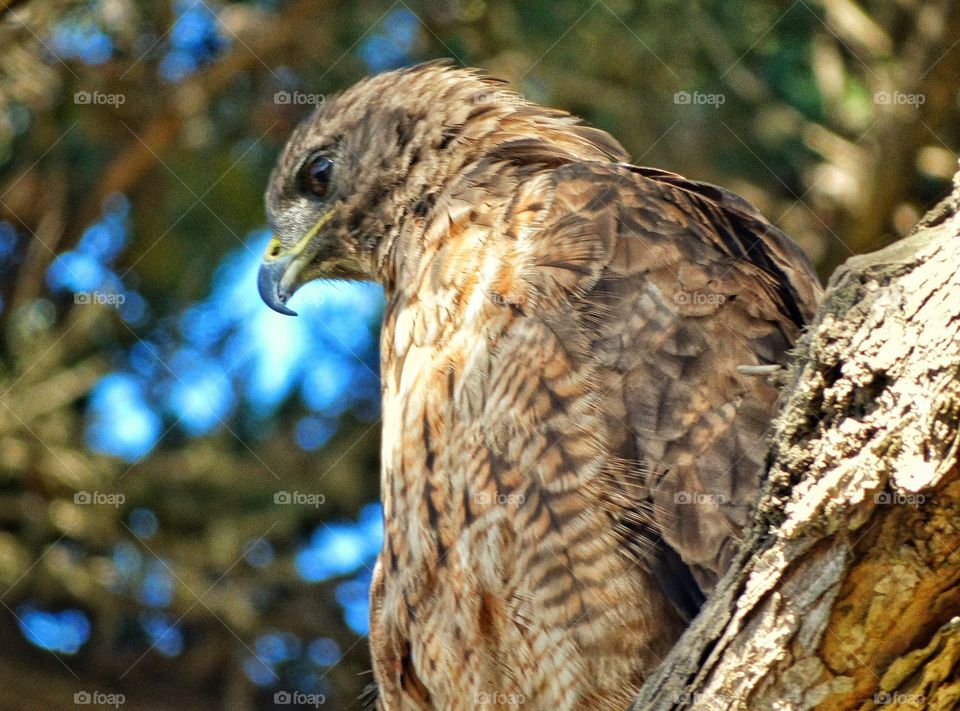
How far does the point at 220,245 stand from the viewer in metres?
7.18

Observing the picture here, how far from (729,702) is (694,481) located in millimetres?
1009

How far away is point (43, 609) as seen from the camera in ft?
23.2
